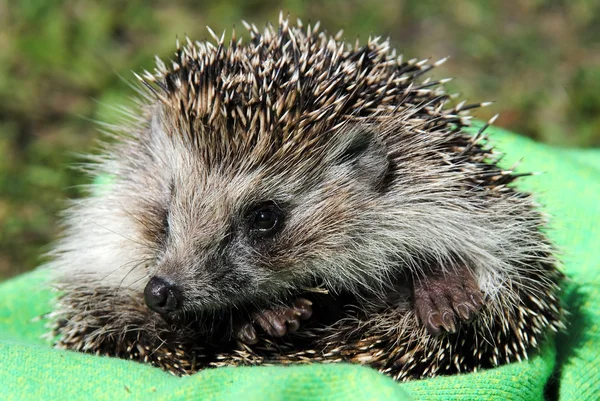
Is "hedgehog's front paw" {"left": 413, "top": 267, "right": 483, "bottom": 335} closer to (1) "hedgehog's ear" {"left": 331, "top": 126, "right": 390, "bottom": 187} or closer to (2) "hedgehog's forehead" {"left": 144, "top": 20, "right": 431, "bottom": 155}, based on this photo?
(1) "hedgehog's ear" {"left": 331, "top": 126, "right": 390, "bottom": 187}

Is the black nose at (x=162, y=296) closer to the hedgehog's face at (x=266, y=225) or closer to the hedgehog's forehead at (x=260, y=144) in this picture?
the hedgehog's face at (x=266, y=225)

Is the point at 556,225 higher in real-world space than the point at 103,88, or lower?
lower

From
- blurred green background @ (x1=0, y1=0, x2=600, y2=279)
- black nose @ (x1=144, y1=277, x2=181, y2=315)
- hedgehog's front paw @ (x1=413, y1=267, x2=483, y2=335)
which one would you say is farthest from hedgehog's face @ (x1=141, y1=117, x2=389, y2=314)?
blurred green background @ (x1=0, y1=0, x2=600, y2=279)

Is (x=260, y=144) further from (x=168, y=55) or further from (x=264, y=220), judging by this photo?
(x=168, y=55)

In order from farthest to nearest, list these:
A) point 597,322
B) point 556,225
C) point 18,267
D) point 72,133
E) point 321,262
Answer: point 72,133 → point 18,267 → point 556,225 → point 597,322 → point 321,262

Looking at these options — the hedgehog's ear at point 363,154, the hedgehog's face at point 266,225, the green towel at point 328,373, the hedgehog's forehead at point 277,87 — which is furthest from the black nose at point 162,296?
the hedgehog's ear at point 363,154

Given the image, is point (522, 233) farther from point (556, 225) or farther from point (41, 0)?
point (41, 0)

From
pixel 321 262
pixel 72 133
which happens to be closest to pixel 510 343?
pixel 321 262
